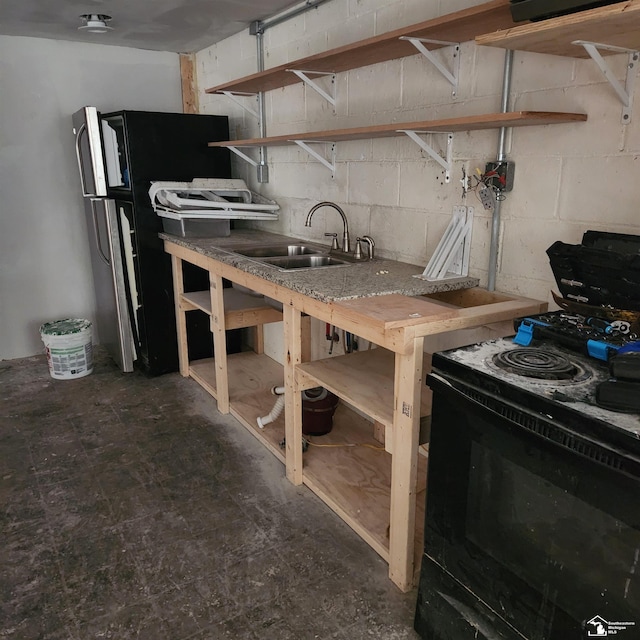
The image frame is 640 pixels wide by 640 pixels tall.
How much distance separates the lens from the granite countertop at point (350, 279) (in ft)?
6.42

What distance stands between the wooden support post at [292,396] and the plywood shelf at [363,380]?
5cm

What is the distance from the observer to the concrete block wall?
169cm

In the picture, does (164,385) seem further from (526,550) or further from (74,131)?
(526,550)

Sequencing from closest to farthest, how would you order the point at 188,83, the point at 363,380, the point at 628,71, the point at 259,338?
the point at 628,71 → the point at 363,380 → the point at 259,338 → the point at 188,83

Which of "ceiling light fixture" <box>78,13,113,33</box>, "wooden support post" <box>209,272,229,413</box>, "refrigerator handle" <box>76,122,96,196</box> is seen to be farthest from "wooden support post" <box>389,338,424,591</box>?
"ceiling light fixture" <box>78,13,113,33</box>

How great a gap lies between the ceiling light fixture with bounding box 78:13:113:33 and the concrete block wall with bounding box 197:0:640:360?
87 cm

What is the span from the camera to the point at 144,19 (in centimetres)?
321

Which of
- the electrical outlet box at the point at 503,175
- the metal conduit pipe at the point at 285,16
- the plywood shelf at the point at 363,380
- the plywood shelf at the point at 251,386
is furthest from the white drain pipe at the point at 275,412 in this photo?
the metal conduit pipe at the point at 285,16

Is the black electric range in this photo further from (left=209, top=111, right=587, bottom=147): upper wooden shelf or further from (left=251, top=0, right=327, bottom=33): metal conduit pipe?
(left=251, top=0, right=327, bottom=33): metal conduit pipe

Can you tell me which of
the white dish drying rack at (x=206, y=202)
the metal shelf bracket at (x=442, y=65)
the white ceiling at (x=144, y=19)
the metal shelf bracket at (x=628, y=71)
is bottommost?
the white dish drying rack at (x=206, y=202)

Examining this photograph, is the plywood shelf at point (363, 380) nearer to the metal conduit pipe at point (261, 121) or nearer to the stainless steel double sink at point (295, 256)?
the stainless steel double sink at point (295, 256)

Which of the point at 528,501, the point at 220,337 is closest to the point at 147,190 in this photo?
the point at 220,337

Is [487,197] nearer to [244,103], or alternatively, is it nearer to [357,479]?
[357,479]

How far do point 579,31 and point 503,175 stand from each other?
2.13 feet
